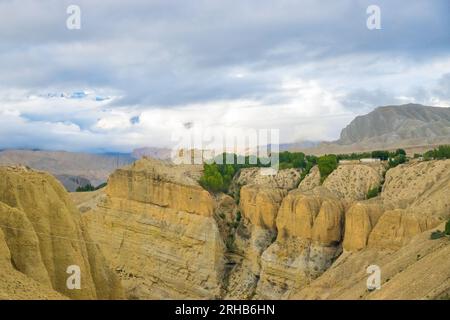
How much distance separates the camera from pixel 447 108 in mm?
182000

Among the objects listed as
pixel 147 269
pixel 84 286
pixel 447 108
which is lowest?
pixel 147 269

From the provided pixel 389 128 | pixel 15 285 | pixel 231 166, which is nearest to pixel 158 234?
pixel 231 166

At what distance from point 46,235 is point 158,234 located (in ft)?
91.9

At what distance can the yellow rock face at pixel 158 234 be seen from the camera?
165 ft

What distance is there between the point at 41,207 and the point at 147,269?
27.0 metres

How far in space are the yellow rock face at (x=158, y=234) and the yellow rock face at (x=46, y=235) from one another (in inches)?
896

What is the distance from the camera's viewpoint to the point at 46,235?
80.5 feet

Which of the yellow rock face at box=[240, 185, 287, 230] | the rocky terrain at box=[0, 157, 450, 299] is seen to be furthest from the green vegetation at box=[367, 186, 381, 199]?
the yellow rock face at box=[240, 185, 287, 230]

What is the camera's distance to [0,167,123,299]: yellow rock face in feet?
73.1

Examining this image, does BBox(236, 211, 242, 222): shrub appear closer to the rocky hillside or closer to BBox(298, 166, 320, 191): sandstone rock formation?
BBox(298, 166, 320, 191): sandstone rock formation

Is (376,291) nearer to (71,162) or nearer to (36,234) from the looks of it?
(36,234)

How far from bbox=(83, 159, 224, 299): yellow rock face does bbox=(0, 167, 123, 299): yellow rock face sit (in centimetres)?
2275
